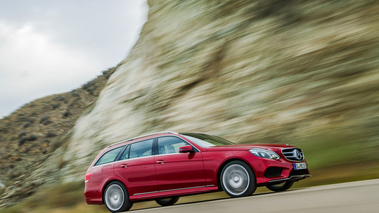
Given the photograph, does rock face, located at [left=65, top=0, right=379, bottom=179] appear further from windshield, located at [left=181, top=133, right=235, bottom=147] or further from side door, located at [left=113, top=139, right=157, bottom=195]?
side door, located at [left=113, top=139, right=157, bottom=195]

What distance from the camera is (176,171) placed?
371 inches

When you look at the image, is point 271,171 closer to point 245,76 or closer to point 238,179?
point 238,179

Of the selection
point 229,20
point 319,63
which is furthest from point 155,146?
point 229,20

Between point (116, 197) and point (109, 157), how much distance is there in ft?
3.31

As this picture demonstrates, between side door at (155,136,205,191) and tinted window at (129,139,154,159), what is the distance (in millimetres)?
223

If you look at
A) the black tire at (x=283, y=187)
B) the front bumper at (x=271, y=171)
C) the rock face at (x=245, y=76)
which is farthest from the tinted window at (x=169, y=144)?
the rock face at (x=245, y=76)

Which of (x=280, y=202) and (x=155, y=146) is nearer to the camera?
(x=280, y=202)

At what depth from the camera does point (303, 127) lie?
39.7ft

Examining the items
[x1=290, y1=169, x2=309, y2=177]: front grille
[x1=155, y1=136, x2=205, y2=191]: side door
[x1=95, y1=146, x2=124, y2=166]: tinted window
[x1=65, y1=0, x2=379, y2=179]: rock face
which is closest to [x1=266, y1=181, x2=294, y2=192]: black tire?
[x1=290, y1=169, x2=309, y2=177]: front grille

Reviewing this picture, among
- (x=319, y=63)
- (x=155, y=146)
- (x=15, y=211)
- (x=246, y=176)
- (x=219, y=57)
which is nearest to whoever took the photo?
(x=246, y=176)

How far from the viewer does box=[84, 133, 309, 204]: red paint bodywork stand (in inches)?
333

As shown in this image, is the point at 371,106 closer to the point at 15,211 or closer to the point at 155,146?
the point at 155,146

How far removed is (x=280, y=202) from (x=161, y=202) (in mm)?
5390

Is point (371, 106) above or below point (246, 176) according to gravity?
above
